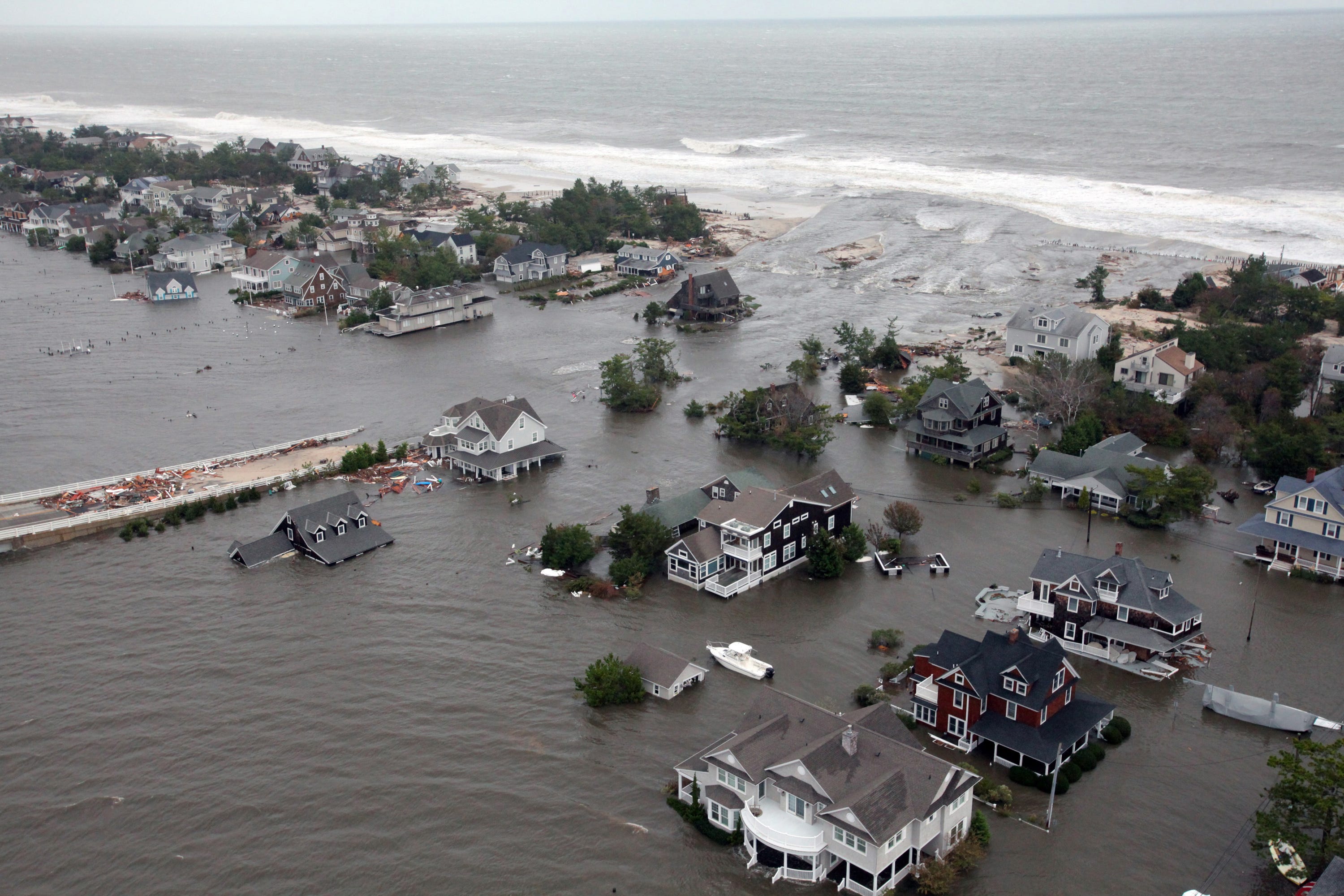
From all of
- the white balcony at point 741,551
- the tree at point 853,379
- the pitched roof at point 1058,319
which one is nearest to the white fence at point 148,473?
the white balcony at point 741,551

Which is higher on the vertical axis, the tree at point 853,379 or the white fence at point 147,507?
the tree at point 853,379

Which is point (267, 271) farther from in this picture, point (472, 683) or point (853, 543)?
point (853, 543)

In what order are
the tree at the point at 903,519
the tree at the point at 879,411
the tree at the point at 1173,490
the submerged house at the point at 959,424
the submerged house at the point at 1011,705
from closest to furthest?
the submerged house at the point at 1011,705, the tree at the point at 903,519, the tree at the point at 1173,490, the submerged house at the point at 959,424, the tree at the point at 879,411

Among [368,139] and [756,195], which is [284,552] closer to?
[756,195]

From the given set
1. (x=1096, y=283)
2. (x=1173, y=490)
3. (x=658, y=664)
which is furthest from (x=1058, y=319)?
(x=658, y=664)

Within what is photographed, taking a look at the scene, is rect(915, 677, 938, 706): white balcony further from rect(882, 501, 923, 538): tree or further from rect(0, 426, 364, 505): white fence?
rect(0, 426, 364, 505): white fence

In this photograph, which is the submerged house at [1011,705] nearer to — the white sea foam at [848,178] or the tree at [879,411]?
the tree at [879,411]
